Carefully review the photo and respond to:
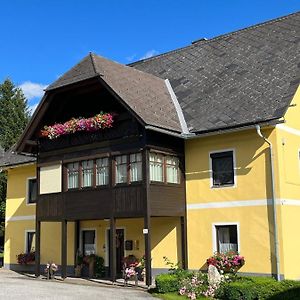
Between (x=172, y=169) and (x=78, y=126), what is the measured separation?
170 inches

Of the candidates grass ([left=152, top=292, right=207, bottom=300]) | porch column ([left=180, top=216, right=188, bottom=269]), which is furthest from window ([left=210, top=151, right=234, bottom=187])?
grass ([left=152, top=292, right=207, bottom=300])

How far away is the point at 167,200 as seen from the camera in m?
A: 19.5

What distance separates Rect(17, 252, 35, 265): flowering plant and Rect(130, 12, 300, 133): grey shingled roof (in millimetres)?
11243

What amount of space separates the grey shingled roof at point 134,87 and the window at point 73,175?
3414mm

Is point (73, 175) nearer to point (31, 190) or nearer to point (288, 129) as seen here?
point (31, 190)

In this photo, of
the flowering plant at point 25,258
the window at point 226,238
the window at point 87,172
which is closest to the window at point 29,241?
the flowering plant at point 25,258

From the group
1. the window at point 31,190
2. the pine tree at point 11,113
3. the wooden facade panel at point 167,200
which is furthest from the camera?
the pine tree at point 11,113

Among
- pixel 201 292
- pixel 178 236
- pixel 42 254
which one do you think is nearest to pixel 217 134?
pixel 178 236

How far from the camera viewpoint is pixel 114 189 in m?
19.7

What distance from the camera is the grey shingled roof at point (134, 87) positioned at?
19250 mm

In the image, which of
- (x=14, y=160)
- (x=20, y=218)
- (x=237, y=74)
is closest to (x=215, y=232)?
(x=237, y=74)

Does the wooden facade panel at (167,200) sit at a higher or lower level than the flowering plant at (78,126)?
lower

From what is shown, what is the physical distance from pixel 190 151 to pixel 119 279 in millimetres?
6072

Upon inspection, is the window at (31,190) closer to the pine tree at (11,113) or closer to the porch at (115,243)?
the porch at (115,243)
